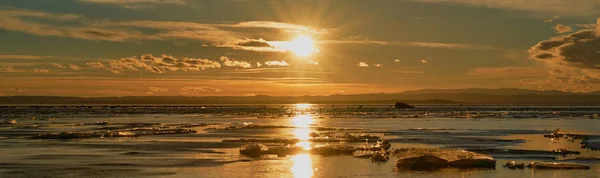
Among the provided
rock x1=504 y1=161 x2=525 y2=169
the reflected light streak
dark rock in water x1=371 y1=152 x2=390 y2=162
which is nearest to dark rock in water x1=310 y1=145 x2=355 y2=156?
the reflected light streak

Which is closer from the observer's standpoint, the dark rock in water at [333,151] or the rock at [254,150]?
the rock at [254,150]

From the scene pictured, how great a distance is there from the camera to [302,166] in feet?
88.6

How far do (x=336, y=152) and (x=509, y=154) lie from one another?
8.18m

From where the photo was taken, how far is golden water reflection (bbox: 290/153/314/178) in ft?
79.9

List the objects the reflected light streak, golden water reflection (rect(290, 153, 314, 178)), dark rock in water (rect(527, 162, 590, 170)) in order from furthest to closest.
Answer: the reflected light streak → dark rock in water (rect(527, 162, 590, 170)) → golden water reflection (rect(290, 153, 314, 178))

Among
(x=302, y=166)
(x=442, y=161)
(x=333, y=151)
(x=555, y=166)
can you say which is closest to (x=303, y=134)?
(x=333, y=151)

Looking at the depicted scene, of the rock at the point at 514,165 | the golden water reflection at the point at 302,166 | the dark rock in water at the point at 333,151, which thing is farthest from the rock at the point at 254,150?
the rock at the point at 514,165

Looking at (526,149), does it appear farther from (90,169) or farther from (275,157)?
(90,169)

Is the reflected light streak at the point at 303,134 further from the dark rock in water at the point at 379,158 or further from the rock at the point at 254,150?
the dark rock in water at the point at 379,158

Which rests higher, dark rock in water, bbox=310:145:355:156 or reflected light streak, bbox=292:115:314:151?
reflected light streak, bbox=292:115:314:151

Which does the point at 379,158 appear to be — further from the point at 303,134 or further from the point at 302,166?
the point at 303,134

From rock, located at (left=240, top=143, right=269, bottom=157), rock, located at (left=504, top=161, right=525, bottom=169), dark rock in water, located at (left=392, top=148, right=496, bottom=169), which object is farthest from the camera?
rock, located at (left=240, top=143, right=269, bottom=157)

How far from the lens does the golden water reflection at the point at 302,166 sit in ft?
79.9

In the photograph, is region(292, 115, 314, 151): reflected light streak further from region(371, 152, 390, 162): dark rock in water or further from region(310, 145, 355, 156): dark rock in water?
region(371, 152, 390, 162): dark rock in water
